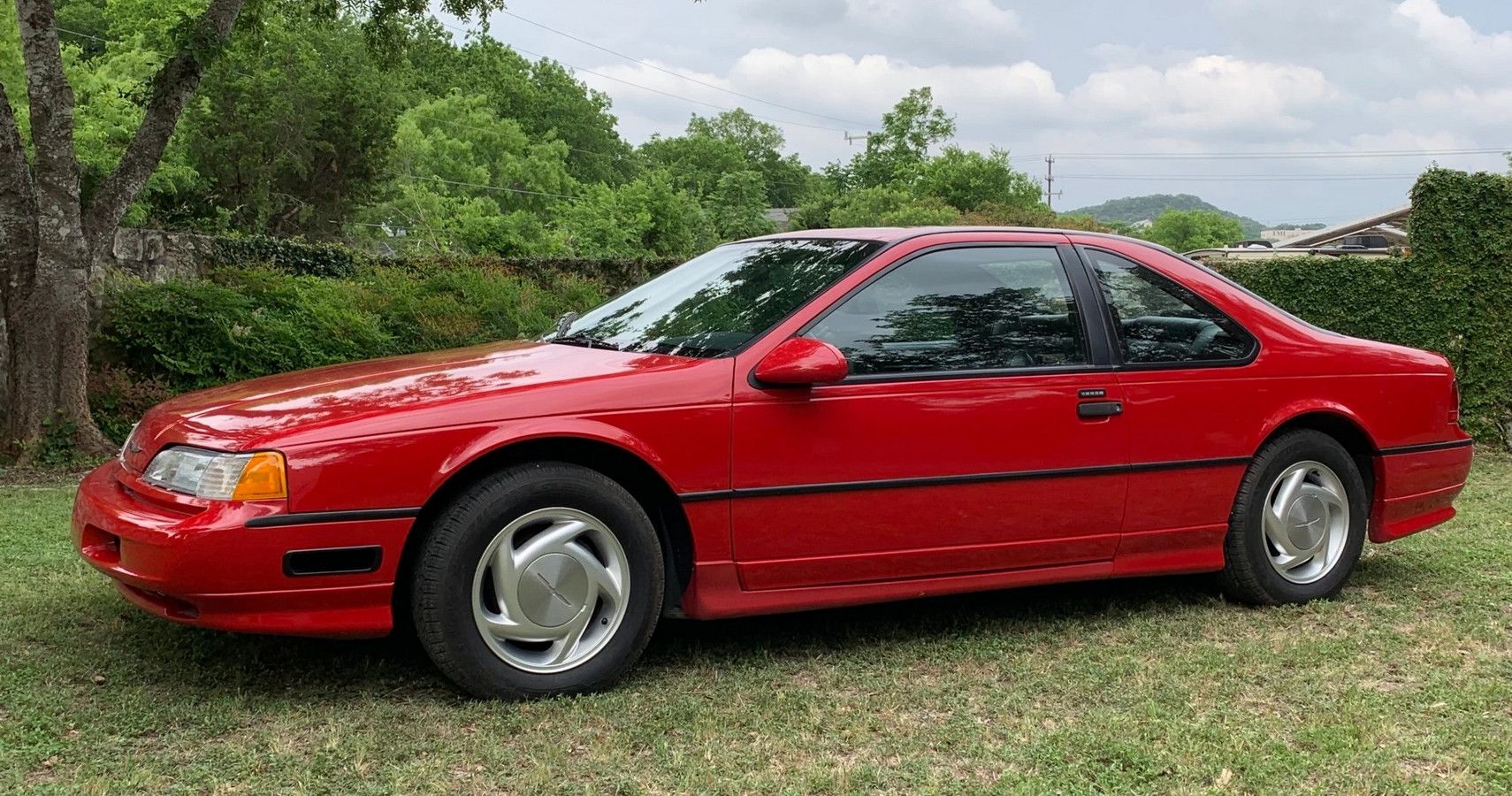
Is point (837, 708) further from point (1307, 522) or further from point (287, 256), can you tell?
point (287, 256)

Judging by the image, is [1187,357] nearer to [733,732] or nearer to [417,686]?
[733,732]

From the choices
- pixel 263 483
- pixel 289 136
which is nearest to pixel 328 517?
pixel 263 483

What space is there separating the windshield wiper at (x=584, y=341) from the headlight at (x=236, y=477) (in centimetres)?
131

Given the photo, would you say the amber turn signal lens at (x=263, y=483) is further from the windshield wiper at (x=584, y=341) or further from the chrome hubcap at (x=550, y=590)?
the windshield wiper at (x=584, y=341)

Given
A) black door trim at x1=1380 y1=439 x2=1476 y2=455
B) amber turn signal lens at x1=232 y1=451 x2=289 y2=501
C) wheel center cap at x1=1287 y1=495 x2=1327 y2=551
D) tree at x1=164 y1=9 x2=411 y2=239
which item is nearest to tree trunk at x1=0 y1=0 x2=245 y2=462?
amber turn signal lens at x1=232 y1=451 x2=289 y2=501

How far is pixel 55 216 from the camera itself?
359 inches

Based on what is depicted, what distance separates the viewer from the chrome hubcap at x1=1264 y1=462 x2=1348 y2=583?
16.6 ft

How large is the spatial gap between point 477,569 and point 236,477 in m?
0.70

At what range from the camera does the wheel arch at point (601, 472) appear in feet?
12.4

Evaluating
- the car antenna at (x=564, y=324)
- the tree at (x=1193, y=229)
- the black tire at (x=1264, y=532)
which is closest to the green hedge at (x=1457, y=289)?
the black tire at (x=1264, y=532)

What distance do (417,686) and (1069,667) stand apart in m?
2.09

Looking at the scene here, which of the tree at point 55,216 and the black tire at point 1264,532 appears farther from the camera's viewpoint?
the tree at point 55,216

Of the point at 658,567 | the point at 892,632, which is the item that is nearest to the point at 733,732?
the point at 658,567

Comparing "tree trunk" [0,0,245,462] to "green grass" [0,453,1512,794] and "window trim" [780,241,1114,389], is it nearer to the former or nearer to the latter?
"green grass" [0,453,1512,794]
